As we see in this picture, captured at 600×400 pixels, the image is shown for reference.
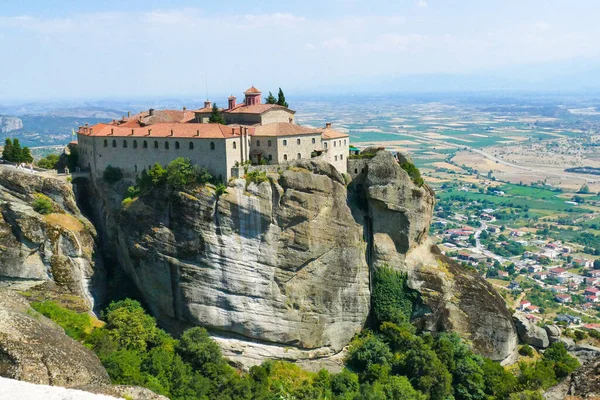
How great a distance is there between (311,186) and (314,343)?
455 inches

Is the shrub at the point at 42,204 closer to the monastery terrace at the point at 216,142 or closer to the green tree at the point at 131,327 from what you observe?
the monastery terrace at the point at 216,142

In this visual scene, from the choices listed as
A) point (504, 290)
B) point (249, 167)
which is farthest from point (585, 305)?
point (249, 167)

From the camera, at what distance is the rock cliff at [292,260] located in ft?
140

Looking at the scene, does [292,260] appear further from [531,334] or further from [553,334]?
[553,334]

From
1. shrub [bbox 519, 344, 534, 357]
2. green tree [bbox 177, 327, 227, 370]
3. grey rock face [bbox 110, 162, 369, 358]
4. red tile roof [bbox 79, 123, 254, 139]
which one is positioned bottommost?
shrub [bbox 519, 344, 534, 357]

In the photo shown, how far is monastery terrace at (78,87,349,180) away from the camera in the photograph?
44.2 meters

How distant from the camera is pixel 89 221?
48938 mm

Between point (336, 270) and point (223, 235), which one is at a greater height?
point (223, 235)

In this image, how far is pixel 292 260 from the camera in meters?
44.0

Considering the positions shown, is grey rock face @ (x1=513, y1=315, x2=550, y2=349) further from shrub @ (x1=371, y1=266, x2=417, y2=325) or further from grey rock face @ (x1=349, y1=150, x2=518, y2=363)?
shrub @ (x1=371, y1=266, x2=417, y2=325)

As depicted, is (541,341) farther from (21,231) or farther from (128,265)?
(21,231)

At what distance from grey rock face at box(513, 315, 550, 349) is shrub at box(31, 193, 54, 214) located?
124 ft

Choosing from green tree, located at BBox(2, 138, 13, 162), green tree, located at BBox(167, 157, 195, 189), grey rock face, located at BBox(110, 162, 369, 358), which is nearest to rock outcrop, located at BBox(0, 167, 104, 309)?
grey rock face, located at BBox(110, 162, 369, 358)

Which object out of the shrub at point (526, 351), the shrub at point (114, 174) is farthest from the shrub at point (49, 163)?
the shrub at point (526, 351)
